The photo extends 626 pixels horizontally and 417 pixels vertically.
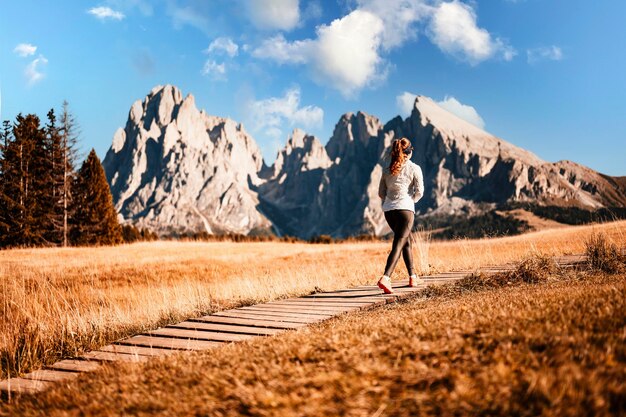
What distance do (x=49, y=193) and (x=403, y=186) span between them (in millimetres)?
50028

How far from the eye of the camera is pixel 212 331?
527cm

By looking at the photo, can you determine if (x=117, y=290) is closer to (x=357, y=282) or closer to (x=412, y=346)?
(x=357, y=282)

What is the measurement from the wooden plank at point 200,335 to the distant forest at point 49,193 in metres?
Result: 40.5

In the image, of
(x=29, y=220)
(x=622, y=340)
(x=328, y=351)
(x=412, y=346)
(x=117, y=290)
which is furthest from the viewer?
(x=29, y=220)

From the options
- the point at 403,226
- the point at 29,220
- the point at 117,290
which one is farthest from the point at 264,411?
the point at 29,220

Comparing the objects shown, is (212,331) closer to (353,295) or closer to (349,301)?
(349,301)

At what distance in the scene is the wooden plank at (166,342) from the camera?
4.45m

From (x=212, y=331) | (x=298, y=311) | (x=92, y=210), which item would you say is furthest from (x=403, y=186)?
(x=92, y=210)

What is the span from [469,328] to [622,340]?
765 millimetres

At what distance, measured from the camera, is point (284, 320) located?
559 centimetres

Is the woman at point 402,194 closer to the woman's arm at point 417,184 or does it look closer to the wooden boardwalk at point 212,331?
the woman's arm at point 417,184

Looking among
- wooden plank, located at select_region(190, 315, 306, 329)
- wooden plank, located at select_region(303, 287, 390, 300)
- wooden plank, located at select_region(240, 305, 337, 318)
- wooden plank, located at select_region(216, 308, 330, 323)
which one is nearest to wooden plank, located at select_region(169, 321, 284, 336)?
wooden plank, located at select_region(190, 315, 306, 329)

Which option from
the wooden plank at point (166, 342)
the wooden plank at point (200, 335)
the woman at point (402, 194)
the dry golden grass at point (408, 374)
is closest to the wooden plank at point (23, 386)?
the dry golden grass at point (408, 374)

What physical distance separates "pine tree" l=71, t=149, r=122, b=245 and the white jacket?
157 feet
